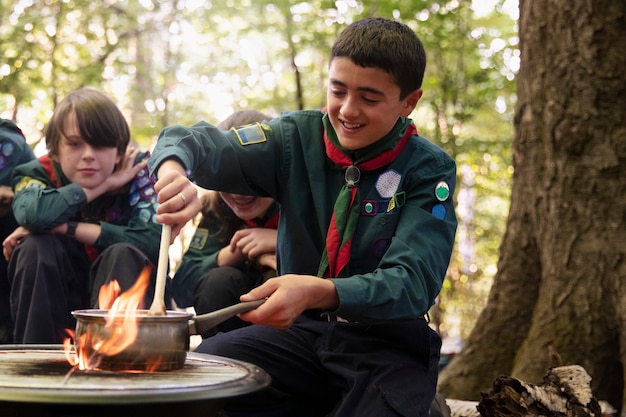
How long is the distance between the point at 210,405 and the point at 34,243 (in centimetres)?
201

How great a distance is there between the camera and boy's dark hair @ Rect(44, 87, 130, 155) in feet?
12.3

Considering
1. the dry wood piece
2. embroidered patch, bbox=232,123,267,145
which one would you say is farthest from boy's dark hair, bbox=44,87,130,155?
the dry wood piece

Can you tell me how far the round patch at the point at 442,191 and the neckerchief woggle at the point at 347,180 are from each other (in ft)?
0.66

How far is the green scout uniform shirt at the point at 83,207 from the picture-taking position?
3.58 meters

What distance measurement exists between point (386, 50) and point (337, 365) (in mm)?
1081

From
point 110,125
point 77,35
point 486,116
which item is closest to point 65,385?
point 110,125

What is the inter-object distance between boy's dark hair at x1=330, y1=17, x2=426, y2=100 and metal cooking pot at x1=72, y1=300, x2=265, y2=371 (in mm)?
1051

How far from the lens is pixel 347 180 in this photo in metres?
2.77

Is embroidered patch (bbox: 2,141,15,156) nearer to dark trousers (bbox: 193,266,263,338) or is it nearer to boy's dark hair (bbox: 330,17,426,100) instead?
dark trousers (bbox: 193,266,263,338)

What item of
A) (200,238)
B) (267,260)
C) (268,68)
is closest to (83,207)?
(200,238)

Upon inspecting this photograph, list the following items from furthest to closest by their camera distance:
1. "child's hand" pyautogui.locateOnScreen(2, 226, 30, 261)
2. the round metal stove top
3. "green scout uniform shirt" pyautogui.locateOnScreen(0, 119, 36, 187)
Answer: "green scout uniform shirt" pyautogui.locateOnScreen(0, 119, 36, 187), "child's hand" pyautogui.locateOnScreen(2, 226, 30, 261), the round metal stove top

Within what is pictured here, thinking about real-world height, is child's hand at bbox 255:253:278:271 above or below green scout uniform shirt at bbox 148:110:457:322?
below

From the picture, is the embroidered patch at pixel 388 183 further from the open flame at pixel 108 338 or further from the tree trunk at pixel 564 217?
the tree trunk at pixel 564 217

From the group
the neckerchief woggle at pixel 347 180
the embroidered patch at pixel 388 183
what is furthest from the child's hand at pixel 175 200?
the embroidered patch at pixel 388 183
